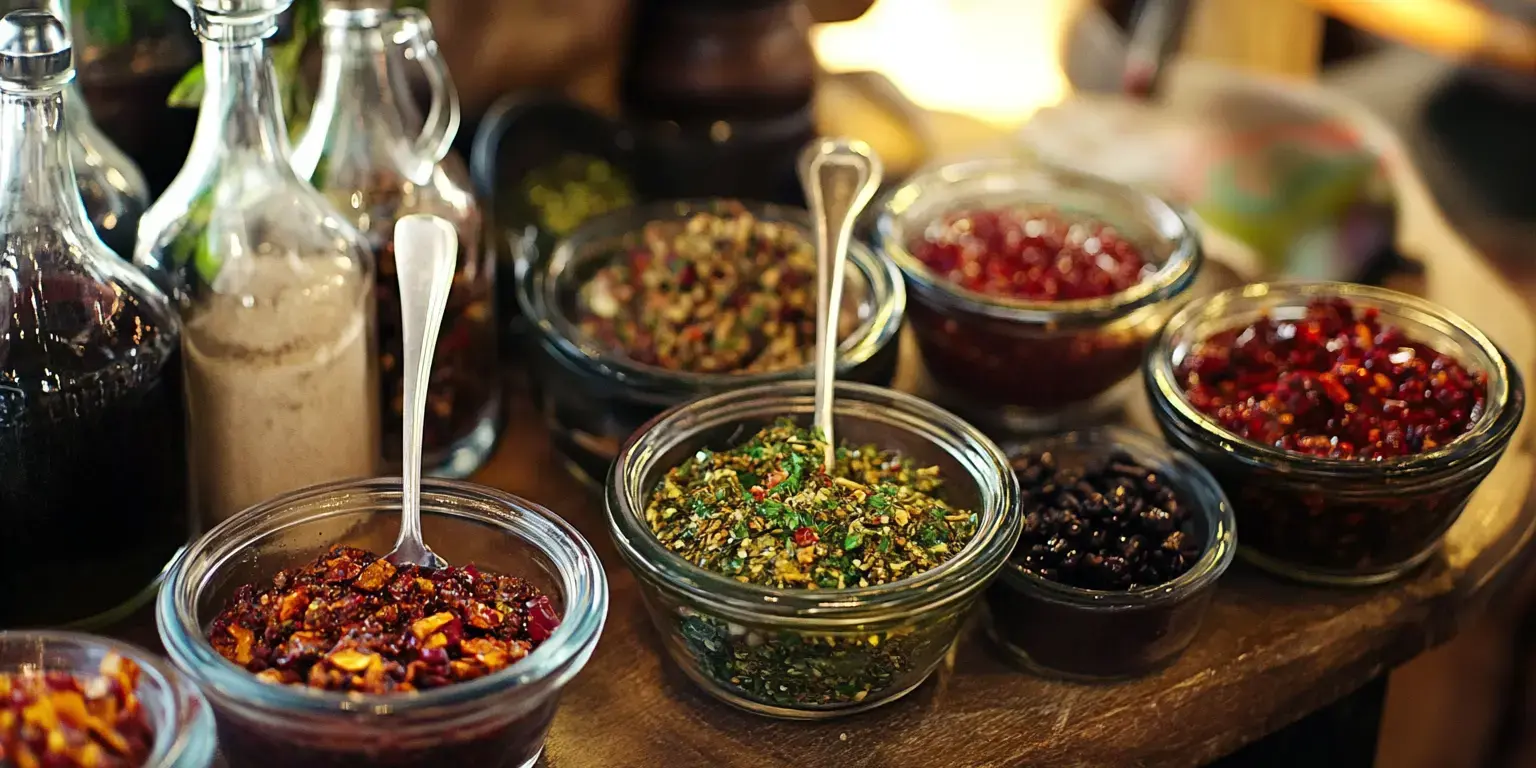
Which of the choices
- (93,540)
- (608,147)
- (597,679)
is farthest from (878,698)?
(608,147)

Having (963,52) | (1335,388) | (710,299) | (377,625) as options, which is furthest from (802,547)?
(963,52)

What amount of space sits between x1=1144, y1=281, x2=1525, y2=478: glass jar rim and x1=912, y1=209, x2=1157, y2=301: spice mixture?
11 cm

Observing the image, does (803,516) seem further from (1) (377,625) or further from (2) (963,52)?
(2) (963,52)

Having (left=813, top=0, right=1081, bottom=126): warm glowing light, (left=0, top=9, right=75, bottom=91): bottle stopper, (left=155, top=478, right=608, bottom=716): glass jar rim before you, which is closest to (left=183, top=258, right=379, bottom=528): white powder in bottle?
(left=155, top=478, right=608, bottom=716): glass jar rim

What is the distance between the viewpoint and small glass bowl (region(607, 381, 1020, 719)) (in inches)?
42.8

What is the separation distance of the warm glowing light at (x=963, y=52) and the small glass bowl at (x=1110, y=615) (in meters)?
1.02

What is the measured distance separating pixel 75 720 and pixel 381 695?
0.18m

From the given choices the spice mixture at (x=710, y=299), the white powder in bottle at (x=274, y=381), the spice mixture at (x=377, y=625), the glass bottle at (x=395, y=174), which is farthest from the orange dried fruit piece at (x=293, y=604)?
the spice mixture at (x=710, y=299)

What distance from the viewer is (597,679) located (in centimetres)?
124

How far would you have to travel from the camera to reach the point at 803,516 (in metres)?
1.16

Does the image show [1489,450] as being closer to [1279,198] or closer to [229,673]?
[1279,198]

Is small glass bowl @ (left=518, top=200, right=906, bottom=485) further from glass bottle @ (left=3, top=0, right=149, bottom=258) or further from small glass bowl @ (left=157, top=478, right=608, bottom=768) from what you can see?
glass bottle @ (left=3, top=0, right=149, bottom=258)

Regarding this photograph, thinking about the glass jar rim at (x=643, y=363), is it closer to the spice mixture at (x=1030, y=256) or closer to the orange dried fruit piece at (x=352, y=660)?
the spice mixture at (x=1030, y=256)

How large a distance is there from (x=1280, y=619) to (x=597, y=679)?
1.94 ft
